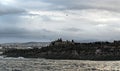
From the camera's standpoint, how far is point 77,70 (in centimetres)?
12106

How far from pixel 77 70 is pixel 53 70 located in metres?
7.01

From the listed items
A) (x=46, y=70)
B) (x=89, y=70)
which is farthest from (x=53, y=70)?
(x=89, y=70)

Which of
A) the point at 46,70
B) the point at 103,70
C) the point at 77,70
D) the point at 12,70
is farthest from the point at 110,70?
the point at 12,70

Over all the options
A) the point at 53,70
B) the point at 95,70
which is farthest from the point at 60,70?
the point at 95,70

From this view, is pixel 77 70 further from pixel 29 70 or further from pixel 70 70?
pixel 29 70

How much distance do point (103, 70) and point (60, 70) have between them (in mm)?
13315

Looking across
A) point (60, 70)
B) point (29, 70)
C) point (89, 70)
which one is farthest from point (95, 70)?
point (29, 70)

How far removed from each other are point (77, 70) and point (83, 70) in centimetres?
199

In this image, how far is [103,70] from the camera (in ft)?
408

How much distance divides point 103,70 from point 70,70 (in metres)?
10.2

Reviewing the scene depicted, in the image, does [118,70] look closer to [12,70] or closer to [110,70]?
[110,70]

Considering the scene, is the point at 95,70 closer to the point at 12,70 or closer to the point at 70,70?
the point at 70,70

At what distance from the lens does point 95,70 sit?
122188 mm

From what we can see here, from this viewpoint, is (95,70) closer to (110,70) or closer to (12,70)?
(110,70)
